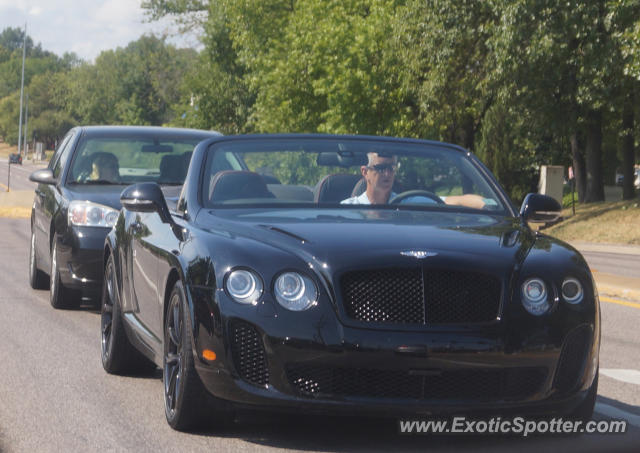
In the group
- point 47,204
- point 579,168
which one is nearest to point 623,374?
point 47,204

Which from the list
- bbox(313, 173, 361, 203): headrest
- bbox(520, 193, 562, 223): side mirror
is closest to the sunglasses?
bbox(313, 173, 361, 203): headrest

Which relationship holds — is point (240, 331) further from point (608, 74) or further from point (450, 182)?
point (608, 74)

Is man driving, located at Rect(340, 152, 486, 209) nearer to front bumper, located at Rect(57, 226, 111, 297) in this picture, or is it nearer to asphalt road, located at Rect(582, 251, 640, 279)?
front bumper, located at Rect(57, 226, 111, 297)

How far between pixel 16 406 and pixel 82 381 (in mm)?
866

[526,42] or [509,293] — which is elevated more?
[526,42]

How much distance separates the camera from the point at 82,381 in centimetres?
721

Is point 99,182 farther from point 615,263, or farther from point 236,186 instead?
point 615,263

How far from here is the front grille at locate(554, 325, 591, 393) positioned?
529 cm

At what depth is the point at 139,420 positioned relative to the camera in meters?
6.00

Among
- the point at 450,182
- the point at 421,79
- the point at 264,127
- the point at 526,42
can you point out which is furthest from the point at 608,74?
the point at 450,182

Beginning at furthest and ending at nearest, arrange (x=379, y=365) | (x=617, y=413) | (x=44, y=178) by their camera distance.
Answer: (x=44, y=178) → (x=617, y=413) → (x=379, y=365)

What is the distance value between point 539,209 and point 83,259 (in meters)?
5.11

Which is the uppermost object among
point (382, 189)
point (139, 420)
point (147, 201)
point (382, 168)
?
point (382, 168)

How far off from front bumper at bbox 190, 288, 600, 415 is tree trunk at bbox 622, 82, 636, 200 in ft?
105
